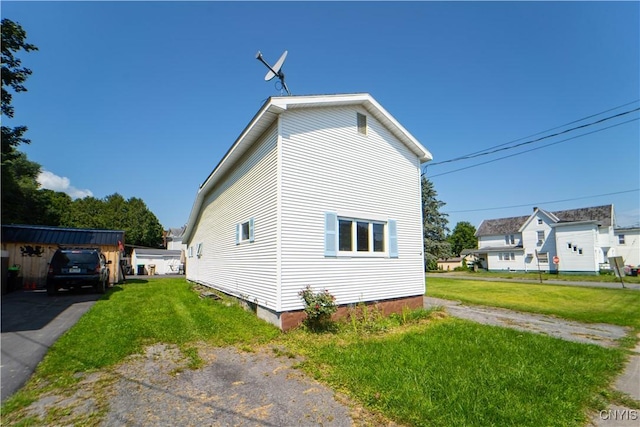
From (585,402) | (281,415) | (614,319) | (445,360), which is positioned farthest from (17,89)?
(614,319)

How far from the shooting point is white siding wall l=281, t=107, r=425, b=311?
7801 mm

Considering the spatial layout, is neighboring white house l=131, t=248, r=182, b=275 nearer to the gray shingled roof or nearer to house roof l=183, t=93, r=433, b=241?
house roof l=183, t=93, r=433, b=241

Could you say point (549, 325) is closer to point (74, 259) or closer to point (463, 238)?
point (74, 259)

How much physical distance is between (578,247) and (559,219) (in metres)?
4.72

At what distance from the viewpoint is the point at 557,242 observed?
115 ft

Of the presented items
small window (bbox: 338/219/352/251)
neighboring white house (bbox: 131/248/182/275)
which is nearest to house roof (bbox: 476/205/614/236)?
small window (bbox: 338/219/352/251)

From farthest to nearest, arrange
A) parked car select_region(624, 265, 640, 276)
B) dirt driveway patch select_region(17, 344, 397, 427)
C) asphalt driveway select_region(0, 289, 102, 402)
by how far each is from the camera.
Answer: parked car select_region(624, 265, 640, 276) → asphalt driveway select_region(0, 289, 102, 402) → dirt driveway patch select_region(17, 344, 397, 427)

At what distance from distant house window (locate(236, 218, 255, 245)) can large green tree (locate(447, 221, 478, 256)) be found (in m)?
64.5

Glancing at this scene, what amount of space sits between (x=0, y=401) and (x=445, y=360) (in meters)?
6.63

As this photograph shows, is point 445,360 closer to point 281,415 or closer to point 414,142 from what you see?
point 281,415

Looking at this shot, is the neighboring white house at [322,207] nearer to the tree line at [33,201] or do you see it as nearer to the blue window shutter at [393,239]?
the blue window shutter at [393,239]

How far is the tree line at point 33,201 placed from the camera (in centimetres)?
1516

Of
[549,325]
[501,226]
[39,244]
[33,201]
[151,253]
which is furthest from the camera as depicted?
[501,226]

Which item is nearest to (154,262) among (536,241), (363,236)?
(363,236)
